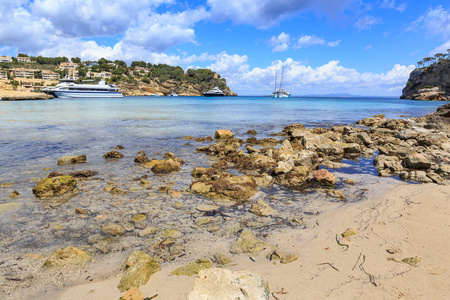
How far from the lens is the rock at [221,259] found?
3.97 m

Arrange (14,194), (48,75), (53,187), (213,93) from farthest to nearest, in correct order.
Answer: (48,75), (213,93), (53,187), (14,194)

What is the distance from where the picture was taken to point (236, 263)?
157 inches

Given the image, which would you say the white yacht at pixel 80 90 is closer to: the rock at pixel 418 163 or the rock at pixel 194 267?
the rock at pixel 418 163

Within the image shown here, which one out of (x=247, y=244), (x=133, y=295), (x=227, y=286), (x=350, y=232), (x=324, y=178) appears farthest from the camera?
(x=324, y=178)

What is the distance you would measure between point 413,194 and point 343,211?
7.70 feet

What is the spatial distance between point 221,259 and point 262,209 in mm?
2152

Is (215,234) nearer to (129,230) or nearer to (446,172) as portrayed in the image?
(129,230)

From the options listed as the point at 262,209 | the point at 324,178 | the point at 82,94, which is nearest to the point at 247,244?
the point at 262,209

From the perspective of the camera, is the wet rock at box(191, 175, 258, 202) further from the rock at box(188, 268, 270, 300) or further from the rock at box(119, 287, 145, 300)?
the rock at box(188, 268, 270, 300)

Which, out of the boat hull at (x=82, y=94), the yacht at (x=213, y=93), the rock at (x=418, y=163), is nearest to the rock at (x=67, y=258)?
A: the rock at (x=418, y=163)

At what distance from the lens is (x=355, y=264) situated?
3.77 metres

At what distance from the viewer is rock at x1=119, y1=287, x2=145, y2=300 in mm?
3135

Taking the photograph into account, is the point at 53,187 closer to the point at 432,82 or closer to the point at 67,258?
the point at 67,258

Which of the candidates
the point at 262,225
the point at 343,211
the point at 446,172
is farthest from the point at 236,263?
the point at 446,172
